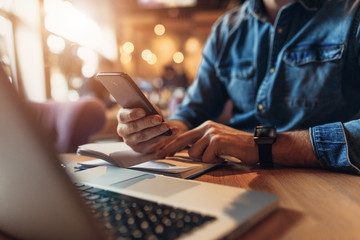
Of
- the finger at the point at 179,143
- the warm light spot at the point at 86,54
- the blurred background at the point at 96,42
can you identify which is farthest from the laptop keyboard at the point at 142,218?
the warm light spot at the point at 86,54

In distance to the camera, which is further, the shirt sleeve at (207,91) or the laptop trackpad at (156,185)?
the shirt sleeve at (207,91)

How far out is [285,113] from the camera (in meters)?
1.04

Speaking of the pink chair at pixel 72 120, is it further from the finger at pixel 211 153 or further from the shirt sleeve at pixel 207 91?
the finger at pixel 211 153

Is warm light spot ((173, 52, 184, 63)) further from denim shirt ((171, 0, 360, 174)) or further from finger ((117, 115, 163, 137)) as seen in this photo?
finger ((117, 115, 163, 137))

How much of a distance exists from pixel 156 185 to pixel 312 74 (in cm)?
76

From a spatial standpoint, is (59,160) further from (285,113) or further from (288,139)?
(285,113)

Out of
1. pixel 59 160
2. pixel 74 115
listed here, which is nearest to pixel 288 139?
pixel 59 160

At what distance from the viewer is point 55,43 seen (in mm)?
3143

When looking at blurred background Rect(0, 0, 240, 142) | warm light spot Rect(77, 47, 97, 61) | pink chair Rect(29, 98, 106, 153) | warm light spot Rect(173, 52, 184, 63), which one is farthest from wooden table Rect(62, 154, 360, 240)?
warm light spot Rect(173, 52, 184, 63)

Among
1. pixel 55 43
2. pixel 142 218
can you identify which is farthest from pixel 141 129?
pixel 55 43

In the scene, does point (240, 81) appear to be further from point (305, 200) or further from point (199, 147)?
point (305, 200)

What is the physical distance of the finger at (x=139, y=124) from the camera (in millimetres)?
708

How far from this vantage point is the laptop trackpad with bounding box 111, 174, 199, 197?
1.46ft

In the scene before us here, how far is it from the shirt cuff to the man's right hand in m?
0.37
